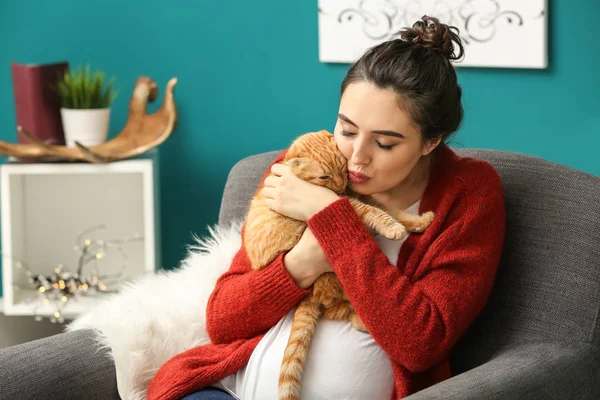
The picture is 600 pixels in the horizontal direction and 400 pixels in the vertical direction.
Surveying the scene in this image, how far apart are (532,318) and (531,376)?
0.19 m

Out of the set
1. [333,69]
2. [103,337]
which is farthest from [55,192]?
[103,337]

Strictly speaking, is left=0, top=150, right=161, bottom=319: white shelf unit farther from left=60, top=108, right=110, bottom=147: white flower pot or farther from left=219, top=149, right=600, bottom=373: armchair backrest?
left=219, top=149, right=600, bottom=373: armchair backrest

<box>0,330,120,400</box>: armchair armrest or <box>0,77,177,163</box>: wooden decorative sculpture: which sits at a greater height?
<box>0,77,177,163</box>: wooden decorative sculpture

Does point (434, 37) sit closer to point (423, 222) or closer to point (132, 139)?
point (423, 222)

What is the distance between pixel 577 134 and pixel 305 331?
141cm

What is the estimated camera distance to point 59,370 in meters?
1.71

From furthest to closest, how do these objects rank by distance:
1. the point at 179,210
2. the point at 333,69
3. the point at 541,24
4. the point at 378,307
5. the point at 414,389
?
the point at 179,210, the point at 333,69, the point at 541,24, the point at 414,389, the point at 378,307

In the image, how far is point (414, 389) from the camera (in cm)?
167

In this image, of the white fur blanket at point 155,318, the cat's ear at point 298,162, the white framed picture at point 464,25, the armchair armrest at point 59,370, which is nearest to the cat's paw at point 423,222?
the cat's ear at point 298,162

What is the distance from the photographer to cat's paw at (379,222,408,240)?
157 cm

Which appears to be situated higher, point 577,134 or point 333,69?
point 333,69

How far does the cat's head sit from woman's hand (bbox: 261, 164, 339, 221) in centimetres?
2

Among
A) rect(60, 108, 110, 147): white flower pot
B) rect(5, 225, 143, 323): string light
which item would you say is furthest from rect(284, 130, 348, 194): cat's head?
rect(5, 225, 143, 323): string light

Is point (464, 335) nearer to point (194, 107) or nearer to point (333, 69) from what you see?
point (333, 69)
